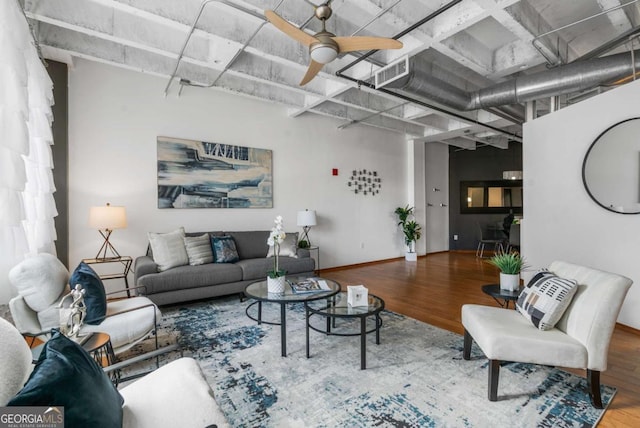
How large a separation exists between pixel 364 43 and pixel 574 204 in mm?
3234

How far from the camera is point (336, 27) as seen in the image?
10.7 feet

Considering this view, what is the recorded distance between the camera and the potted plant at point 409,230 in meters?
7.25

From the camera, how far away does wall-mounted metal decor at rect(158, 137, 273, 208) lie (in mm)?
4504

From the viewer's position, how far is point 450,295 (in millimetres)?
4363

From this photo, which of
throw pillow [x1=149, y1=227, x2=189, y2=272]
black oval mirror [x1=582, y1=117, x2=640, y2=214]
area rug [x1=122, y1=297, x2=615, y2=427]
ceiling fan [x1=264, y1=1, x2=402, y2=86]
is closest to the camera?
area rug [x1=122, y1=297, x2=615, y2=427]

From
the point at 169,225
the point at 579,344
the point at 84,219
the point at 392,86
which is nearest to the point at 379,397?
the point at 579,344

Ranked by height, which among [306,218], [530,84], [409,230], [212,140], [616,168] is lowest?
[409,230]

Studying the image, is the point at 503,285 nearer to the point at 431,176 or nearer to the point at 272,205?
the point at 272,205

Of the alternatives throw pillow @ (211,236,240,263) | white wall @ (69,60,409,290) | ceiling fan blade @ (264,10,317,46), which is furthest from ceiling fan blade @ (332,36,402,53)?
white wall @ (69,60,409,290)

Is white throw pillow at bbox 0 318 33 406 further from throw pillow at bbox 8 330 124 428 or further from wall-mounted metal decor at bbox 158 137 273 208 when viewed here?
wall-mounted metal decor at bbox 158 137 273 208

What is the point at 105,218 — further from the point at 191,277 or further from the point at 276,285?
the point at 276,285

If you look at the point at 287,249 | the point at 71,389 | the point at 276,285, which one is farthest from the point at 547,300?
the point at 287,249

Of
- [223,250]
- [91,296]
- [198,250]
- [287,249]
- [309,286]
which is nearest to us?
[91,296]

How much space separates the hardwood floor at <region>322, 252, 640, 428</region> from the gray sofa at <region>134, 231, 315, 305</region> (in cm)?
117
